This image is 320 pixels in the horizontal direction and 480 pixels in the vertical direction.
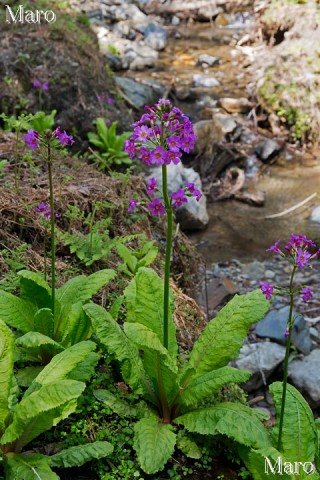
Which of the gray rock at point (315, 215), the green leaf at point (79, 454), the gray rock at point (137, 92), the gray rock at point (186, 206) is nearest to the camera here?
the green leaf at point (79, 454)

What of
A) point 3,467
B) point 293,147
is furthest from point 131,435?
point 293,147

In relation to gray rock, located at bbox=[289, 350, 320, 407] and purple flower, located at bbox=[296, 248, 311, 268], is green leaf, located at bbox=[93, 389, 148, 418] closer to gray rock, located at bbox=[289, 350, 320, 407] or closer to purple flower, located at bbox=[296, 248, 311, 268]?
purple flower, located at bbox=[296, 248, 311, 268]

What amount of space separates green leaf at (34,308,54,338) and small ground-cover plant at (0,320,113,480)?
260mm

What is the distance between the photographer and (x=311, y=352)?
5.18 metres

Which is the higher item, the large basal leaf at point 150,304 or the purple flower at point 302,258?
the purple flower at point 302,258

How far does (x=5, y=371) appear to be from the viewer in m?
2.37

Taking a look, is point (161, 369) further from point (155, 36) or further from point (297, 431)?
point (155, 36)

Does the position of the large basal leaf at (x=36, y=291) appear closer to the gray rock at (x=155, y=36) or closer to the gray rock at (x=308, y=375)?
the gray rock at (x=308, y=375)

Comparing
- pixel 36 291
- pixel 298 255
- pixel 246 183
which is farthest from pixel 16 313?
pixel 246 183

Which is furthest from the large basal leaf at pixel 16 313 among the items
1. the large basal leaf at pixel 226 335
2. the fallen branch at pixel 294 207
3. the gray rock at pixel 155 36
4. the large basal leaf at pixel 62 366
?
the gray rock at pixel 155 36

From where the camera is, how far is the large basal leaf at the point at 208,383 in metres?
2.54

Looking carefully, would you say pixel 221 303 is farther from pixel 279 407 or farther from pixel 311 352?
pixel 279 407

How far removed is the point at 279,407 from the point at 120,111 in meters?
6.03

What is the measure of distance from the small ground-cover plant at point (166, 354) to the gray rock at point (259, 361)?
200cm
